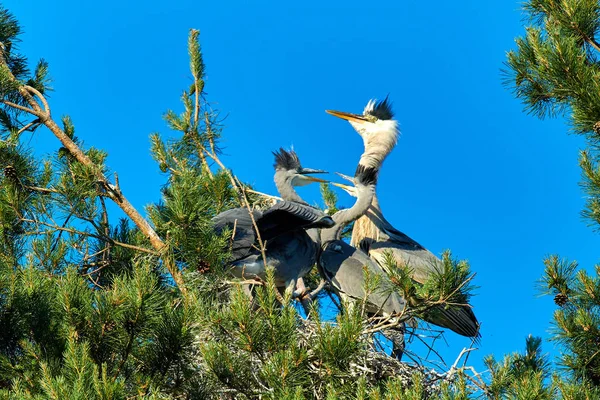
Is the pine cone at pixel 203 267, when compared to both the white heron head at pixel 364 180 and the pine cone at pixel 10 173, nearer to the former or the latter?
the pine cone at pixel 10 173

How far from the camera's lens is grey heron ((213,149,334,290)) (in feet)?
16.3

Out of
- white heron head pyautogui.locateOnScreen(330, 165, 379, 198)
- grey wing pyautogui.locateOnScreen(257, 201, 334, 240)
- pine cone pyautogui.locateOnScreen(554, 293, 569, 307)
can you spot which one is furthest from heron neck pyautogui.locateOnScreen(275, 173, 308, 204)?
pine cone pyautogui.locateOnScreen(554, 293, 569, 307)

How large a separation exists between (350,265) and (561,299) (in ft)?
5.14

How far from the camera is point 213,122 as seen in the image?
5.91 meters

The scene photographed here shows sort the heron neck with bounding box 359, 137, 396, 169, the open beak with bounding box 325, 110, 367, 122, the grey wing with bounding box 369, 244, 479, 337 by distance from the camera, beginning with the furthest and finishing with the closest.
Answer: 1. the open beak with bounding box 325, 110, 367, 122
2. the heron neck with bounding box 359, 137, 396, 169
3. the grey wing with bounding box 369, 244, 479, 337

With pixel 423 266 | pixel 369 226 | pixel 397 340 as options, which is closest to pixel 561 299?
pixel 397 340

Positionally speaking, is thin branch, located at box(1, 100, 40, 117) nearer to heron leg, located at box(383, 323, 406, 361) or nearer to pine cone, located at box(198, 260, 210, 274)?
pine cone, located at box(198, 260, 210, 274)

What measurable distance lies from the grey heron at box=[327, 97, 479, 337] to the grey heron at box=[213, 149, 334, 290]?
1.54ft

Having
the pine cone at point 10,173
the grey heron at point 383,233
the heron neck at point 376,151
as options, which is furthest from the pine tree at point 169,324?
the heron neck at point 376,151

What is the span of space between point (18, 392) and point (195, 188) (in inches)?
41.6

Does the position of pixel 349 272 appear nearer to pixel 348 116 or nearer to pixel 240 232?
pixel 240 232

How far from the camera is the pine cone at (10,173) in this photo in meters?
4.76

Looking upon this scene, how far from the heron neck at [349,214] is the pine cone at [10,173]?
224cm

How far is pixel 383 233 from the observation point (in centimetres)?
712
